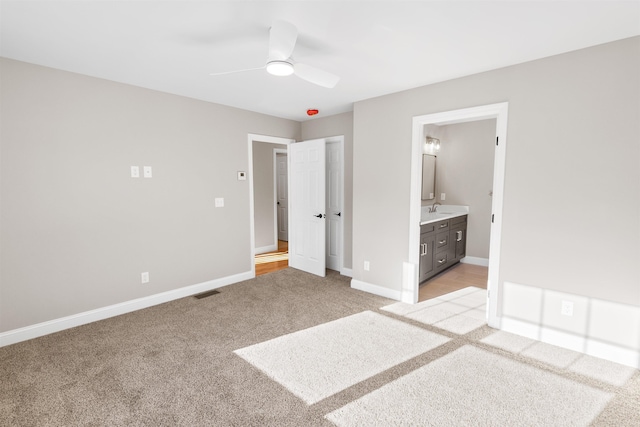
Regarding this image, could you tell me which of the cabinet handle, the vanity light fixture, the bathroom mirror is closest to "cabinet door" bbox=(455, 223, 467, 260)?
the bathroom mirror

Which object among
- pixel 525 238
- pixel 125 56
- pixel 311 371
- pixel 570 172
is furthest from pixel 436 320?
pixel 125 56

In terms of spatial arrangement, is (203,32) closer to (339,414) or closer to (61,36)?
(61,36)

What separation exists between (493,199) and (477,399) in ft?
5.70

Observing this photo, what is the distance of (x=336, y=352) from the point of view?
100 inches

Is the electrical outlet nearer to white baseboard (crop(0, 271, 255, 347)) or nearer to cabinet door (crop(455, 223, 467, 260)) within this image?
cabinet door (crop(455, 223, 467, 260))

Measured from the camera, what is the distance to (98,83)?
9.95 feet

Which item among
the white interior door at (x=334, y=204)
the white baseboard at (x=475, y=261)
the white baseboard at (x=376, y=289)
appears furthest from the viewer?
the white baseboard at (x=475, y=261)

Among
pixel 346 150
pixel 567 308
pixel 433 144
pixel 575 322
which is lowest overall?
pixel 575 322

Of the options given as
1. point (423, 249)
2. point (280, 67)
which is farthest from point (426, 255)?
point (280, 67)

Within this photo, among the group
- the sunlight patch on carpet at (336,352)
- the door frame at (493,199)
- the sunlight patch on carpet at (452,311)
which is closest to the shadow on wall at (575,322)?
the door frame at (493,199)

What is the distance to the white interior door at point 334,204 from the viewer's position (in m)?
4.67

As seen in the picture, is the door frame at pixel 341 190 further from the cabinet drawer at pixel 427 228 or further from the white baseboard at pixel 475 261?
the white baseboard at pixel 475 261

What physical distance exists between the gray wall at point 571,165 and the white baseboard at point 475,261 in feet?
8.08

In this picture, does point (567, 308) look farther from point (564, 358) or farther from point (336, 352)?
point (336, 352)
